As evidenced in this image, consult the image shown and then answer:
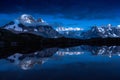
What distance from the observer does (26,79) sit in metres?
25.8

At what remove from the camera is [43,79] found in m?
25.7

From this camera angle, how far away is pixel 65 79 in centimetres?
2603

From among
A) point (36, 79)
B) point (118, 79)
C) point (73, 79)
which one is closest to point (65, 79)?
point (73, 79)

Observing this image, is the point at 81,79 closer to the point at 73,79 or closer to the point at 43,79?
the point at 73,79

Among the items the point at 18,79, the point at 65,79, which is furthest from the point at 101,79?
the point at 18,79

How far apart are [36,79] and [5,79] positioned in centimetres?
253

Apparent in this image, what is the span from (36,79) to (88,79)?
13.7ft

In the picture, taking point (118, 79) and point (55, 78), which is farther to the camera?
point (55, 78)

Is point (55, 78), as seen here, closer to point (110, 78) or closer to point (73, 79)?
point (73, 79)

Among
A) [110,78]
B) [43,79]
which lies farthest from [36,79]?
[110,78]

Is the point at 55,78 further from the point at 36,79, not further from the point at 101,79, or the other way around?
the point at 101,79

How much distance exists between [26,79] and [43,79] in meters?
1.39

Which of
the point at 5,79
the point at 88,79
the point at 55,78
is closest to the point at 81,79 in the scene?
the point at 88,79

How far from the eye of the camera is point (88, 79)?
84.3ft
